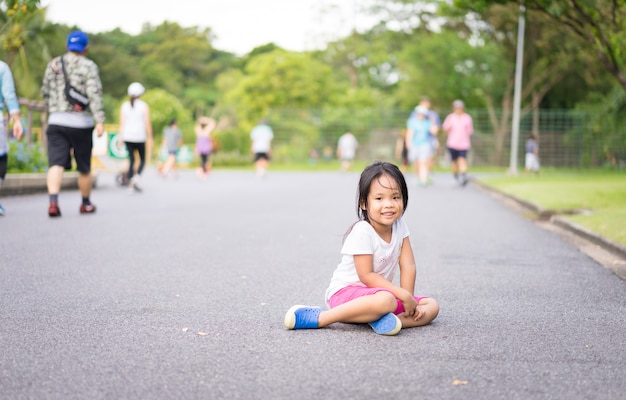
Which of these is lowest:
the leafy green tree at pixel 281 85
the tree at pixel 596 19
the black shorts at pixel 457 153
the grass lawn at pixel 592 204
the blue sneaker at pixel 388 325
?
the blue sneaker at pixel 388 325

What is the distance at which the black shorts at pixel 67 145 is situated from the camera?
946cm

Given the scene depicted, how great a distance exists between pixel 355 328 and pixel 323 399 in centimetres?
127

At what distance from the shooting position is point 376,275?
13.8 feet

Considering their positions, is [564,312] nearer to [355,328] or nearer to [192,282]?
[355,328]

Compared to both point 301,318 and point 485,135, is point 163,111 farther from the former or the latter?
point 301,318

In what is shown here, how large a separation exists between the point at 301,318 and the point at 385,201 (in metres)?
0.76

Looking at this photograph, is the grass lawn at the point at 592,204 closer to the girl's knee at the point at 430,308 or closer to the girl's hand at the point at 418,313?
the girl's knee at the point at 430,308

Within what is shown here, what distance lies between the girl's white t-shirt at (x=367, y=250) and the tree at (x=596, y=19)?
920 cm

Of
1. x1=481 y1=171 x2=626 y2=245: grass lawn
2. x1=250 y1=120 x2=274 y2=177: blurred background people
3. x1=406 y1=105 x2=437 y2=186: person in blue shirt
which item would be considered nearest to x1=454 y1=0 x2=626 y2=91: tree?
x1=481 y1=171 x2=626 y2=245: grass lawn

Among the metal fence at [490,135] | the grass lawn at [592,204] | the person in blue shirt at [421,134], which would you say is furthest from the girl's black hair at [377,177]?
the metal fence at [490,135]

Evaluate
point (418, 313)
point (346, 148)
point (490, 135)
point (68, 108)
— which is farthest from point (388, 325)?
point (490, 135)

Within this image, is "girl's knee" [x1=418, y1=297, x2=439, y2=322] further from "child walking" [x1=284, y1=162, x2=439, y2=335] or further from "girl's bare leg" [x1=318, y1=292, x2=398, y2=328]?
"girl's bare leg" [x1=318, y1=292, x2=398, y2=328]

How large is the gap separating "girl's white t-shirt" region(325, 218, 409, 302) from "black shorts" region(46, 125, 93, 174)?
6.01m

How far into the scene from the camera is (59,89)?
950 centimetres
